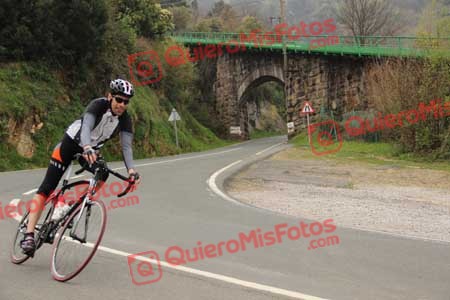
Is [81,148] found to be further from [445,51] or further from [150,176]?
[445,51]

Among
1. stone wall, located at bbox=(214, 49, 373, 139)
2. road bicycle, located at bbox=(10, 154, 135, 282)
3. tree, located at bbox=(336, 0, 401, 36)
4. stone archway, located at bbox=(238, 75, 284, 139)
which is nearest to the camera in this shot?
road bicycle, located at bbox=(10, 154, 135, 282)

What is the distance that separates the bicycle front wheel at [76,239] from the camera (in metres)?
4.71

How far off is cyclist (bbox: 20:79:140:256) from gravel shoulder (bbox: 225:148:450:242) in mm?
4068

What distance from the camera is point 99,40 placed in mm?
25297

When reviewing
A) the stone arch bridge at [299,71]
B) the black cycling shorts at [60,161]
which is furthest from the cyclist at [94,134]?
the stone arch bridge at [299,71]

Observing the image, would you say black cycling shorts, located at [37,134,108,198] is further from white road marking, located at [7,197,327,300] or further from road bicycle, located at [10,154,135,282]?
white road marking, located at [7,197,327,300]

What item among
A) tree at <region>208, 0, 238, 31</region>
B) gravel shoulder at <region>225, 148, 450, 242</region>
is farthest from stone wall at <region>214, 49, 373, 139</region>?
tree at <region>208, 0, 238, 31</region>

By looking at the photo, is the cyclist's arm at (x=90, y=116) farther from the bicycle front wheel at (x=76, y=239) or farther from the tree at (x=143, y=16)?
the tree at (x=143, y=16)

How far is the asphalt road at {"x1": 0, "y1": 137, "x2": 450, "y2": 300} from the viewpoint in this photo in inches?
175

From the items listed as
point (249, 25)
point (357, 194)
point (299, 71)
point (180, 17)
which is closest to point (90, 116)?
point (357, 194)

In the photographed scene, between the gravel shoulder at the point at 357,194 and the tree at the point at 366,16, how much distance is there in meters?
45.2

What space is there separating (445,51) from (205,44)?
36675 millimetres

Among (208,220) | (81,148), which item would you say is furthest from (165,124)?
(81,148)

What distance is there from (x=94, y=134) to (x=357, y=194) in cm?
796
